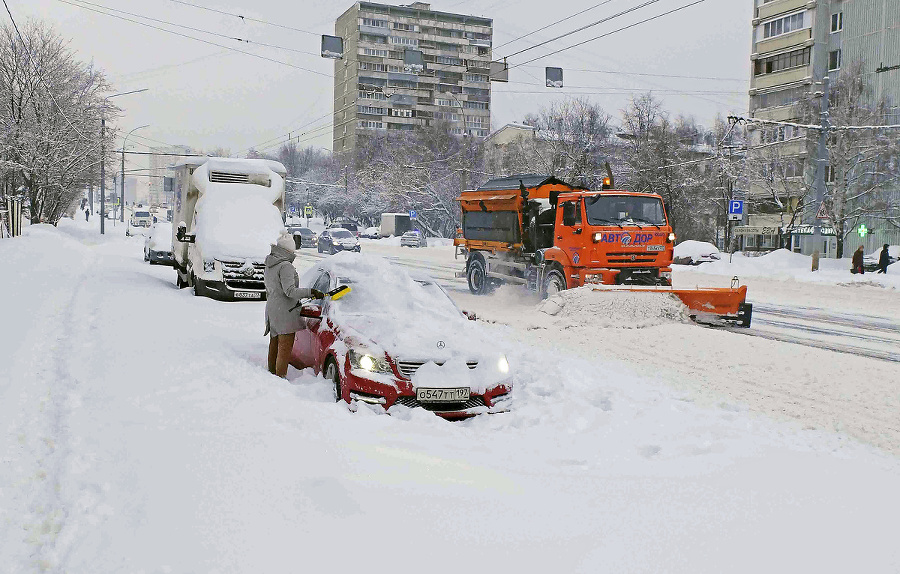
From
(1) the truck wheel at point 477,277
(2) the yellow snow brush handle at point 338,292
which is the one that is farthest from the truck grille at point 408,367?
(1) the truck wheel at point 477,277

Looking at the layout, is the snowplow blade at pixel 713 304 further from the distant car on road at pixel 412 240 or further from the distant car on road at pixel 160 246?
the distant car on road at pixel 412 240

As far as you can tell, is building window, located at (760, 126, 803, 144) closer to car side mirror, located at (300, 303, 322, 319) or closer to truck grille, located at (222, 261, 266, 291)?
truck grille, located at (222, 261, 266, 291)

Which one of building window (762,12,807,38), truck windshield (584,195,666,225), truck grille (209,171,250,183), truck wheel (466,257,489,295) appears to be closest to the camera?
truck windshield (584,195,666,225)

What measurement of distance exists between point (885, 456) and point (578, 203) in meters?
9.68

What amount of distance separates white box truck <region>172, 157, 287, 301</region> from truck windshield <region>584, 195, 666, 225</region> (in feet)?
21.3

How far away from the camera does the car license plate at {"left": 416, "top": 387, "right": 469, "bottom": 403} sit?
722 centimetres

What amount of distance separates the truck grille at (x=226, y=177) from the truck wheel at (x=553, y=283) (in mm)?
7397

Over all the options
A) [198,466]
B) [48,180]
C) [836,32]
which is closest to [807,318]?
[198,466]

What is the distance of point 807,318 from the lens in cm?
1712

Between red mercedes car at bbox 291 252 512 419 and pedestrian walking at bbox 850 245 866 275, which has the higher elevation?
pedestrian walking at bbox 850 245 866 275

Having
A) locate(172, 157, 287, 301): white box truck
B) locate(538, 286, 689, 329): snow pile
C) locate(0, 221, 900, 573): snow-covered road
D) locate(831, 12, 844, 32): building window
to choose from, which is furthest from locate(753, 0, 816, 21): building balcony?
locate(0, 221, 900, 573): snow-covered road

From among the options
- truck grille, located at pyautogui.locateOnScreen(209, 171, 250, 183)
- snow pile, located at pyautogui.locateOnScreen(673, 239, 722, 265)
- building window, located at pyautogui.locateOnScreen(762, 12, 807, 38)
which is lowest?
snow pile, located at pyautogui.locateOnScreen(673, 239, 722, 265)

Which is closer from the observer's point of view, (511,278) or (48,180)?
(511,278)

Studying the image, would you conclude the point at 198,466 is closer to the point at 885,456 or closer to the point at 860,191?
the point at 885,456
